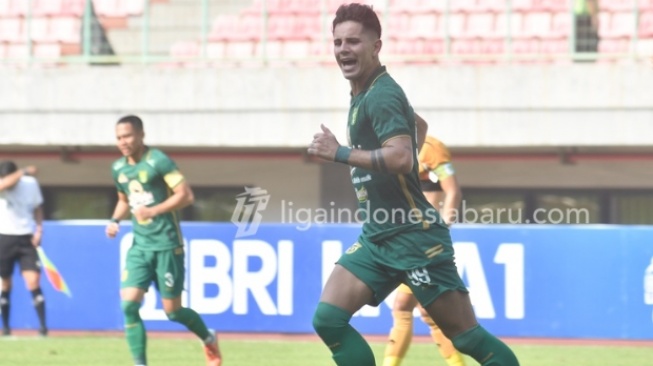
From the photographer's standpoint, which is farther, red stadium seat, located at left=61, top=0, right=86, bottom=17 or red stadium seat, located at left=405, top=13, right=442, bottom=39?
red stadium seat, located at left=61, top=0, right=86, bottom=17

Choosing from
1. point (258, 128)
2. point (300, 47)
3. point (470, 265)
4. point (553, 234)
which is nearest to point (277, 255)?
point (470, 265)

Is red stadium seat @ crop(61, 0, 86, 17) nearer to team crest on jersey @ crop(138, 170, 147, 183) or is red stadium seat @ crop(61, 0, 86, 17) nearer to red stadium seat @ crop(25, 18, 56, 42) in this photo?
red stadium seat @ crop(25, 18, 56, 42)

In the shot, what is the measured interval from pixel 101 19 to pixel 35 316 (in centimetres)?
670

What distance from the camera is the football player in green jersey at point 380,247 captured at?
6.23 meters

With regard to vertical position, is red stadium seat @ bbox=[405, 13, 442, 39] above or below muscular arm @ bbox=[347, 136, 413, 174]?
above

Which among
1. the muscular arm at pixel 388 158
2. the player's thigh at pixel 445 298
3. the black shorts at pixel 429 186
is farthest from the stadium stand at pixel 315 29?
the muscular arm at pixel 388 158

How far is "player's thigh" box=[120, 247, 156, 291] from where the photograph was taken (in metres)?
9.78

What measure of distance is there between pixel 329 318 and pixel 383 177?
2.49 ft

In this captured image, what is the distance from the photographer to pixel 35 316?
46.2ft

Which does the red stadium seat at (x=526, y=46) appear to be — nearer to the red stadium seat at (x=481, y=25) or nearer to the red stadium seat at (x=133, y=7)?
the red stadium seat at (x=481, y=25)

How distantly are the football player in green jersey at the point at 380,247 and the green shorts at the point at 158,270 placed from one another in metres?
3.57

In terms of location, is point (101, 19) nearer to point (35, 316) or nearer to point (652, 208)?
point (35, 316)

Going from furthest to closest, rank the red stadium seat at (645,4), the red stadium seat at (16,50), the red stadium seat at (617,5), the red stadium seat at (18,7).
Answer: the red stadium seat at (18,7) → the red stadium seat at (16,50) → the red stadium seat at (617,5) → the red stadium seat at (645,4)

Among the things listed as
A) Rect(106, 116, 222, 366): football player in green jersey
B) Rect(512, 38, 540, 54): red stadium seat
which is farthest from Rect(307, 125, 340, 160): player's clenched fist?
Rect(512, 38, 540, 54): red stadium seat
